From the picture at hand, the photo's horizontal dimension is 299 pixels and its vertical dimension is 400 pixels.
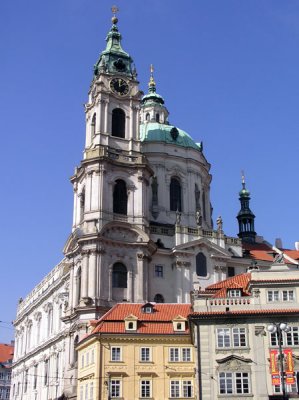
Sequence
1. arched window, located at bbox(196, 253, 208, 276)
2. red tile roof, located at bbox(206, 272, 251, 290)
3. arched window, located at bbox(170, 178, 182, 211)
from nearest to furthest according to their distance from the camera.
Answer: red tile roof, located at bbox(206, 272, 251, 290)
arched window, located at bbox(196, 253, 208, 276)
arched window, located at bbox(170, 178, 182, 211)

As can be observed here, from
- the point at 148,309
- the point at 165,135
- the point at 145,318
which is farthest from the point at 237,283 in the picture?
the point at 165,135

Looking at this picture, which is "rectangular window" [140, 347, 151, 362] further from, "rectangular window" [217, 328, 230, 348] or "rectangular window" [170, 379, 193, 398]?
"rectangular window" [217, 328, 230, 348]

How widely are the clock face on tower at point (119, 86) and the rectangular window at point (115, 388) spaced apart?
3569 cm

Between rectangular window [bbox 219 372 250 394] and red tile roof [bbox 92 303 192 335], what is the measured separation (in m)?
5.34

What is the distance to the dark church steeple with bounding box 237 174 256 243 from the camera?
8444 centimetres

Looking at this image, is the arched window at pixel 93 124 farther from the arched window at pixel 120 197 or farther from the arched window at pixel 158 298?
the arched window at pixel 158 298

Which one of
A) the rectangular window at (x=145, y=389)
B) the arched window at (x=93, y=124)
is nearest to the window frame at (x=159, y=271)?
the arched window at (x=93, y=124)

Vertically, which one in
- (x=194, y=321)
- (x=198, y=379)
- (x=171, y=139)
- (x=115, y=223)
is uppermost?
(x=171, y=139)

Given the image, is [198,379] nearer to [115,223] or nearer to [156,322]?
[156,322]

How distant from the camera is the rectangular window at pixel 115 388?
4328 centimetres

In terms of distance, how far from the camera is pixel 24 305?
305 feet

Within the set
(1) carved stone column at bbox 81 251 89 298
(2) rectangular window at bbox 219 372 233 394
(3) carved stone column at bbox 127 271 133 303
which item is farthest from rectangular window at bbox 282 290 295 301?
(1) carved stone column at bbox 81 251 89 298

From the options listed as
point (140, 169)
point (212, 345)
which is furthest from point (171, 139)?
point (212, 345)

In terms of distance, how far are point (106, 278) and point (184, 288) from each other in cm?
844
